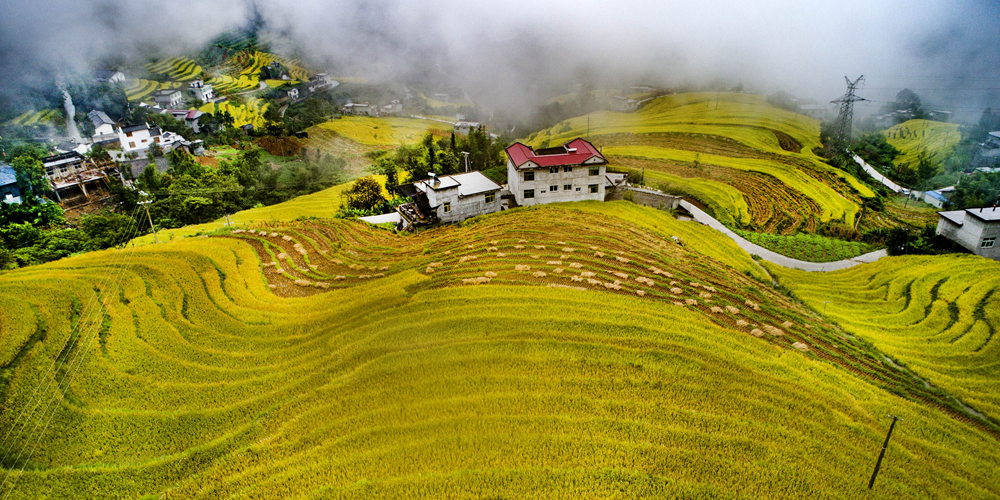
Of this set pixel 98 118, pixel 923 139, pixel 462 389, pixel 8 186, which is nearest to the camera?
pixel 462 389

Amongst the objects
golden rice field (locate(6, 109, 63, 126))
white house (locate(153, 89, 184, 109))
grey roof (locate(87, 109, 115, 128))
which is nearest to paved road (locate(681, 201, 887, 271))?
grey roof (locate(87, 109, 115, 128))

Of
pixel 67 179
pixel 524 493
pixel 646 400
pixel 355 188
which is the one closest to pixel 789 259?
pixel 646 400

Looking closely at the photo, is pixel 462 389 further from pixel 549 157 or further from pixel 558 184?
pixel 549 157

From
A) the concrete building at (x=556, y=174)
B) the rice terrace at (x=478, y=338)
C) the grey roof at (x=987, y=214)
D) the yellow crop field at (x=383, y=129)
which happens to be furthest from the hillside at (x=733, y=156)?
the yellow crop field at (x=383, y=129)

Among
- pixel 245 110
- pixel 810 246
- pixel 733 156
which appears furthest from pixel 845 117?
pixel 245 110

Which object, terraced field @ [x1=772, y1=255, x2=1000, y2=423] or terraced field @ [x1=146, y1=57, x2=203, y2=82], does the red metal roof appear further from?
terraced field @ [x1=146, y1=57, x2=203, y2=82]

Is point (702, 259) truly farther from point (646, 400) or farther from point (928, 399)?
point (646, 400)

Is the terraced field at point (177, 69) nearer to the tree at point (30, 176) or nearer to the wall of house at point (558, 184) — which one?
the tree at point (30, 176)
